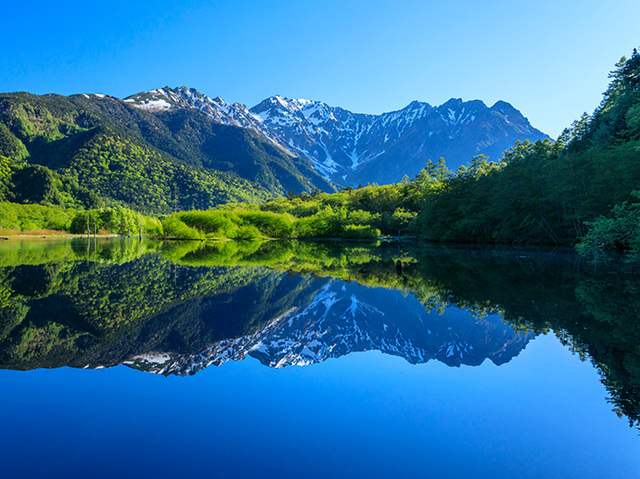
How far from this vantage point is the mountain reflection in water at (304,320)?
612cm

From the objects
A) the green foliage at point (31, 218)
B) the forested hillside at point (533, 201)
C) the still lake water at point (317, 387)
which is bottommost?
the still lake water at point (317, 387)

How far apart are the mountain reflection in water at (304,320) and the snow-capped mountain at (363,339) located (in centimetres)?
3

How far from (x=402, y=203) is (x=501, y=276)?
57.8 m

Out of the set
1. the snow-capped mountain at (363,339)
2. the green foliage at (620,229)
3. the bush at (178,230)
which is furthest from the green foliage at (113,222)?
the snow-capped mountain at (363,339)

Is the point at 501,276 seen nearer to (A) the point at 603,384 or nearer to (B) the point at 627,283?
(B) the point at 627,283

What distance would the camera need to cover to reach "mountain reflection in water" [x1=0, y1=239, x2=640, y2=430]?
6.12 m

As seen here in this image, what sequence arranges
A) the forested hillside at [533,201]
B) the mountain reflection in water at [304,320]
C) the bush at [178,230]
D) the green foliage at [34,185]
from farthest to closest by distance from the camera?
the green foliage at [34,185], the bush at [178,230], the forested hillside at [533,201], the mountain reflection in water at [304,320]

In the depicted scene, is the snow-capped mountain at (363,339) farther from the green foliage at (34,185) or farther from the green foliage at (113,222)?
the green foliage at (34,185)

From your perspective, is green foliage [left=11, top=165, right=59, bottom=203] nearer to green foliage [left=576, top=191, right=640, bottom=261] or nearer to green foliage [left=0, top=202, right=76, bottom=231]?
green foliage [left=0, top=202, right=76, bottom=231]

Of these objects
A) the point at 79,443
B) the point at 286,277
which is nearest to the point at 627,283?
the point at 286,277

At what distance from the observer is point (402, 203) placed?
7300 centimetres

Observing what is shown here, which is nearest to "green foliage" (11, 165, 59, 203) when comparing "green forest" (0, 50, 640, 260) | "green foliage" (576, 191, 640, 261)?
"green forest" (0, 50, 640, 260)

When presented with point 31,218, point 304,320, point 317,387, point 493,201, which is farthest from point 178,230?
point 317,387

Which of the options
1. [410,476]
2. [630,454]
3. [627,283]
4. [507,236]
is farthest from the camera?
[507,236]
